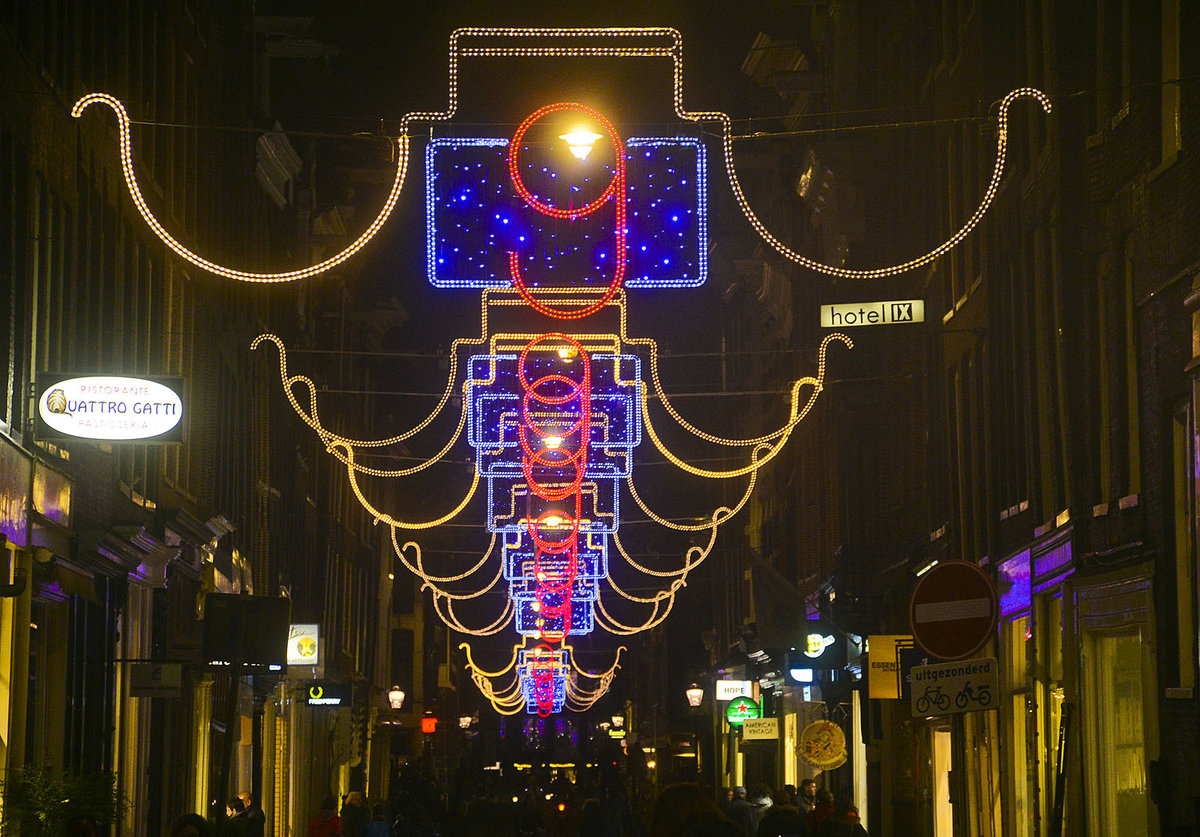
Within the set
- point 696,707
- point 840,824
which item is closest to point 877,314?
point 840,824

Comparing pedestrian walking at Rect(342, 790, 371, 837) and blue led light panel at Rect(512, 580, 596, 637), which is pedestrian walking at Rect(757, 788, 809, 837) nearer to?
pedestrian walking at Rect(342, 790, 371, 837)

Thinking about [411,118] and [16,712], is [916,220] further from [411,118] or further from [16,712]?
[16,712]

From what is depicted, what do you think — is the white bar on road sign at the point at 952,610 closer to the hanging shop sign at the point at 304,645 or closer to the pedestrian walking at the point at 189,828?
the pedestrian walking at the point at 189,828

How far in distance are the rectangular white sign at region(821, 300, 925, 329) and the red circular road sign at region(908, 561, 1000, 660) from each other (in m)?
8.92

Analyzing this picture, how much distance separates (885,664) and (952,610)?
14.7 metres

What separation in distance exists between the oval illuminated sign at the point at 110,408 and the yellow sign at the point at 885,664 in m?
12.0

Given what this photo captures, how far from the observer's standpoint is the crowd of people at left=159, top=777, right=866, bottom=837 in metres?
8.59

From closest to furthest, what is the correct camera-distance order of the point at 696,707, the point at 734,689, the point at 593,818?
the point at 593,818, the point at 734,689, the point at 696,707

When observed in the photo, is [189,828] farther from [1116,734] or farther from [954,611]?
[1116,734]

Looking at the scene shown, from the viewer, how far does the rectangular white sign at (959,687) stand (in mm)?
10500

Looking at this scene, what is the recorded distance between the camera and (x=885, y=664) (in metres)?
25.0

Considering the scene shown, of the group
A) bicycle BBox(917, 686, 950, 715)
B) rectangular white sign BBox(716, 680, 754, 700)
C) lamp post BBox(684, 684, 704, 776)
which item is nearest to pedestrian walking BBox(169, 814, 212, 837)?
bicycle BBox(917, 686, 950, 715)

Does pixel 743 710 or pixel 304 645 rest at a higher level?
pixel 304 645

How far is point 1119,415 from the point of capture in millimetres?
15727
